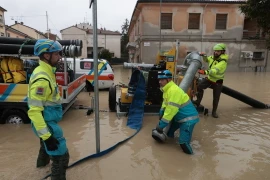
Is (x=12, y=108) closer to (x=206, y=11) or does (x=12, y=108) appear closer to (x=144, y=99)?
(x=144, y=99)

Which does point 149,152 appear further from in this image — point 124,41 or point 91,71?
point 124,41

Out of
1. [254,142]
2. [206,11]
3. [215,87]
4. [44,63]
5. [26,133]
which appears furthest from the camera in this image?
[206,11]

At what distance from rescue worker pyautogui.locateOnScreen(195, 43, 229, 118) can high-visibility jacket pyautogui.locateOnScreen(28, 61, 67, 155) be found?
4725mm

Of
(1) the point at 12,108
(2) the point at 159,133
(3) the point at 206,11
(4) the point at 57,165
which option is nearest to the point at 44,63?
(4) the point at 57,165

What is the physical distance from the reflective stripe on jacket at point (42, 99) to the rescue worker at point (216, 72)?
15.6ft

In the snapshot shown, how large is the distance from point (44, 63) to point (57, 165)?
1329mm

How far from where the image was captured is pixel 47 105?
2.85 m

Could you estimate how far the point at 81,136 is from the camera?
526 cm

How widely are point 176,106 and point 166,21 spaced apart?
65.3ft

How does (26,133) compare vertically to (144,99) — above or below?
below

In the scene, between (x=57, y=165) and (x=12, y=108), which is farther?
(x=12, y=108)

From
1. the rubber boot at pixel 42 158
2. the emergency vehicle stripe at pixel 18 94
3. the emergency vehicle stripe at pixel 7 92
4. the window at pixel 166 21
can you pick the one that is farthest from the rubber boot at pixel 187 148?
the window at pixel 166 21

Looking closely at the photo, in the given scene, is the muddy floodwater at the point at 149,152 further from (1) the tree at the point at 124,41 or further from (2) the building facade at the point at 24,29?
(1) the tree at the point at 124,41

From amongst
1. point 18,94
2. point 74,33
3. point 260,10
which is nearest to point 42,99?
point 18,94
